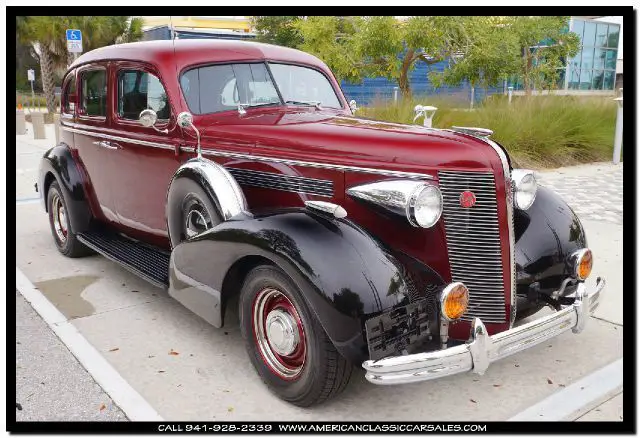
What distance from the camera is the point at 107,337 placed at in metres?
3.67

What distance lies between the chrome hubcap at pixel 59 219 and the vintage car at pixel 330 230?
1.27 metres

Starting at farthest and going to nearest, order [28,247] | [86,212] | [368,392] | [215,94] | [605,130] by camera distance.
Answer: [605,130] < [28,247] < [86,212] < [215,94] < [368,392]

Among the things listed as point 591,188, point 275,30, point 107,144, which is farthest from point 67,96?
point 275,30

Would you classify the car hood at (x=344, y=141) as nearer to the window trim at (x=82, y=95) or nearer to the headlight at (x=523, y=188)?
the headlight at (x=523, y=188)

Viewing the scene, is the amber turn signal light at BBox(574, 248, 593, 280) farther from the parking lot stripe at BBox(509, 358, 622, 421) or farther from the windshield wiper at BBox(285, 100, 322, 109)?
the windshield wiper at BBox(285, 100, 322, 109)

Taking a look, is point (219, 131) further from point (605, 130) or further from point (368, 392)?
point (605, 130)

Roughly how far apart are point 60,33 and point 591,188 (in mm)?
19557

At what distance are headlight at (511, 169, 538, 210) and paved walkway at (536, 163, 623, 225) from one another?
3.92 meters

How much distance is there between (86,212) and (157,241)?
1.00 metres

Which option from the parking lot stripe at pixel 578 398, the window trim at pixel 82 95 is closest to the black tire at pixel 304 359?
the parking lot stripe at pixel 578 398

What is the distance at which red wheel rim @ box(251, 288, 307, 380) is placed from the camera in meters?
2.86

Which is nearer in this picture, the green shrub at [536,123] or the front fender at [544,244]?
the front fender at [544,244]

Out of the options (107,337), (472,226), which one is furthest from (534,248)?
(107,337)

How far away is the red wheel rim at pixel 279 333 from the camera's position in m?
2.86
